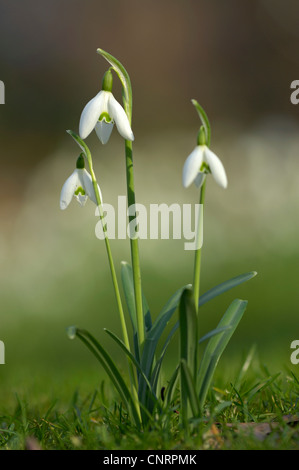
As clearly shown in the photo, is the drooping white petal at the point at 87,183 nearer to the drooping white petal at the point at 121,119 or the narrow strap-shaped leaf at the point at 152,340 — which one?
the drooping white petal at the point at 121,119

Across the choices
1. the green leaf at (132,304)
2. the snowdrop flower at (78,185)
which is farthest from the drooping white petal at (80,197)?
the green leaf at (132,304)

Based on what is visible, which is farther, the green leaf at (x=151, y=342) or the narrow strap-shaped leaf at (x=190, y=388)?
the green leaf at (x=151, y=342)

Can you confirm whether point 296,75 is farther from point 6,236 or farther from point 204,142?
point 204,142

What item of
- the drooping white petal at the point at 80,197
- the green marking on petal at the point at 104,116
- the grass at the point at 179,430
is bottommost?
the grass at the point at 179,430

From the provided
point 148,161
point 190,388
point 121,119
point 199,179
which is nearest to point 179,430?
point 190,388

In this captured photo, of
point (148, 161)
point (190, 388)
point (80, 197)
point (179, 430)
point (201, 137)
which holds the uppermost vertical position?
point (148, 161)

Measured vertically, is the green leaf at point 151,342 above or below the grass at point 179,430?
above

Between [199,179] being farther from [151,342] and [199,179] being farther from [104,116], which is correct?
[151,342]
